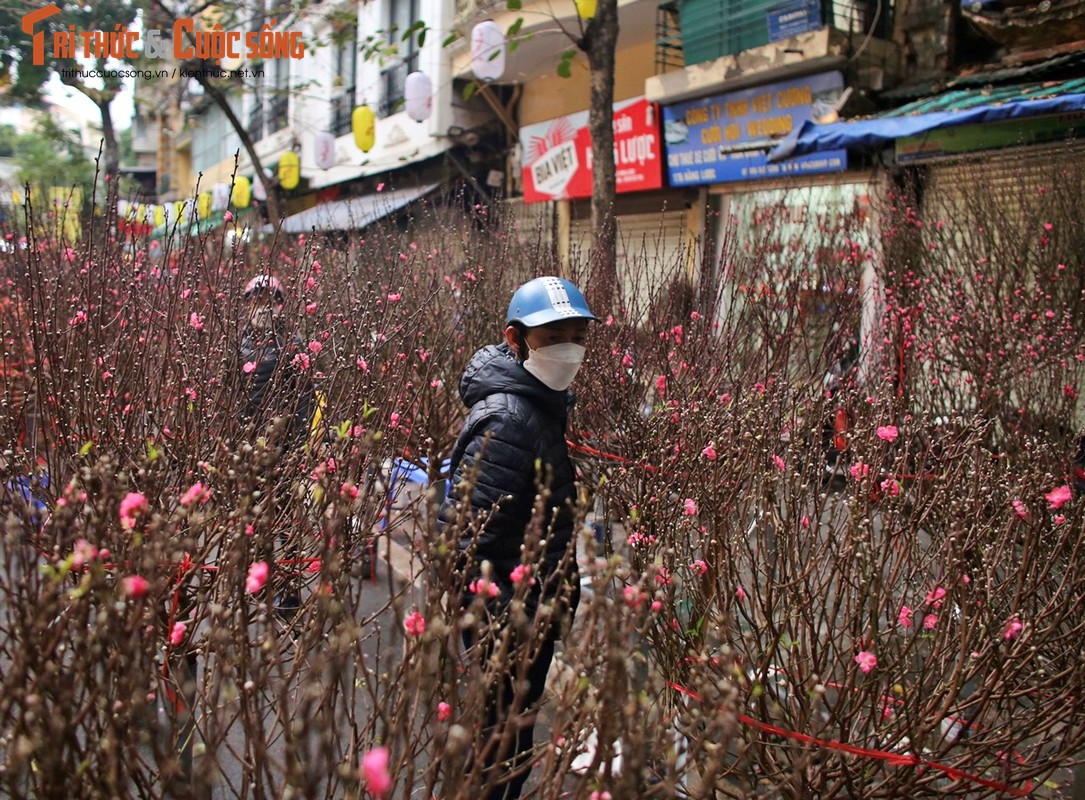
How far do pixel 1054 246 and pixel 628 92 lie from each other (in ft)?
31.5

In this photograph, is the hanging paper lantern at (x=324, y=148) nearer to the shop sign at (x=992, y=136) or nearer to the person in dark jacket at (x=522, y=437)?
the shop sign at (x=992, y=136)

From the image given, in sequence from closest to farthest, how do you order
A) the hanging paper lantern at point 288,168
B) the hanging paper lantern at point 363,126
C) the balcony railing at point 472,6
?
1. the balcony railing at point 472,6
2. the hanging paper lantern at point 363,126
3. the hanging paper lantern at point 288,168

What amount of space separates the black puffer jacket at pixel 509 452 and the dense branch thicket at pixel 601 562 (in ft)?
0.93

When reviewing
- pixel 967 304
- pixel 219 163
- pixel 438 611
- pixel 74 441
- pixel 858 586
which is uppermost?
pixel 219 163

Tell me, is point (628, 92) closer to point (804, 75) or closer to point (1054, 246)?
point (804, 75)

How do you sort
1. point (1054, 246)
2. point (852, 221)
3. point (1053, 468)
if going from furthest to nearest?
point (852, 221), point (1054, 246), point (1053, 468)

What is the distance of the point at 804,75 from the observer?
34.6 feet

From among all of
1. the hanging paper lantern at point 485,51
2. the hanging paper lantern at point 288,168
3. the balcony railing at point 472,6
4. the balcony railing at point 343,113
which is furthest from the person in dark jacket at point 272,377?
the balcony railing at point 343,113

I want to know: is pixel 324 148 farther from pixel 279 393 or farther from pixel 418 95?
pixel 279 393

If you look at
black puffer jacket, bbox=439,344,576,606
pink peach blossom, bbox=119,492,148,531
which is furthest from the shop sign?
pink peach blossom, bbox=119,492,148,531

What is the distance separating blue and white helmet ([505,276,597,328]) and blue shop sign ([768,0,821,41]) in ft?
28.0

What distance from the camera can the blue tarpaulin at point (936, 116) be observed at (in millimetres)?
7148

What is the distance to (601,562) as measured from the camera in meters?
1.71

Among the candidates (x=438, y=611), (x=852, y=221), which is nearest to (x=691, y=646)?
(x=438, y=611)
